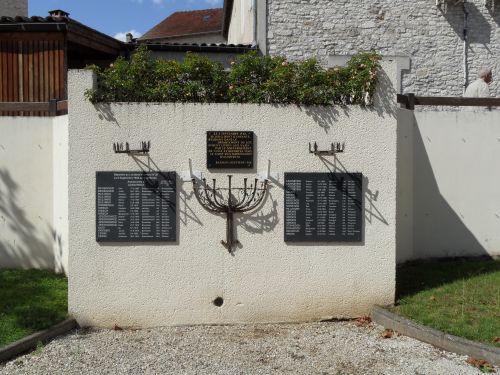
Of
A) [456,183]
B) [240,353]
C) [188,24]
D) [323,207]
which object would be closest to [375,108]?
[323,207]

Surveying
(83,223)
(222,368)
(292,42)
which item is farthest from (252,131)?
(292,42)

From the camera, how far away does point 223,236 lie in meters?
6.36

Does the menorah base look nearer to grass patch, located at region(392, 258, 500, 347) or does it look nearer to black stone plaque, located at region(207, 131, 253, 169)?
black stone plaque, located at region(207, 131, 253, 169)

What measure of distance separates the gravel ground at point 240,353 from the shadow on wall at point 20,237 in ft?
6.41

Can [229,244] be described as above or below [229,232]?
below

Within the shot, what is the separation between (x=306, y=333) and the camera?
240 inches

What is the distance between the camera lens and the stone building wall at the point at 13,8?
18688 millimetres

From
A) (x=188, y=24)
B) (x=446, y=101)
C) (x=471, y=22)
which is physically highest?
(x=188, y=24)

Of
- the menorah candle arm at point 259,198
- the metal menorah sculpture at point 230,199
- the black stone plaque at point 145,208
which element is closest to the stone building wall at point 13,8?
the black stone plaque at point 145,208

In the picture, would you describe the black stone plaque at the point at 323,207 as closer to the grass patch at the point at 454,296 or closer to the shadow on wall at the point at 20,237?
the grass patch at the point at 454,296

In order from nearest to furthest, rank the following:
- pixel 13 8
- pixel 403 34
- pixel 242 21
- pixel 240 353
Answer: pixel 240 353, pixel 403 34, pixel 242 21, pixel 13 8

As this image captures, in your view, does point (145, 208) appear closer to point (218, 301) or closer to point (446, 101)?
point (218, 301)

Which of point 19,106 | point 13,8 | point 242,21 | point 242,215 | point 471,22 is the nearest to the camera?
point 242,215

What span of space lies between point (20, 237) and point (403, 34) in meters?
8.56
